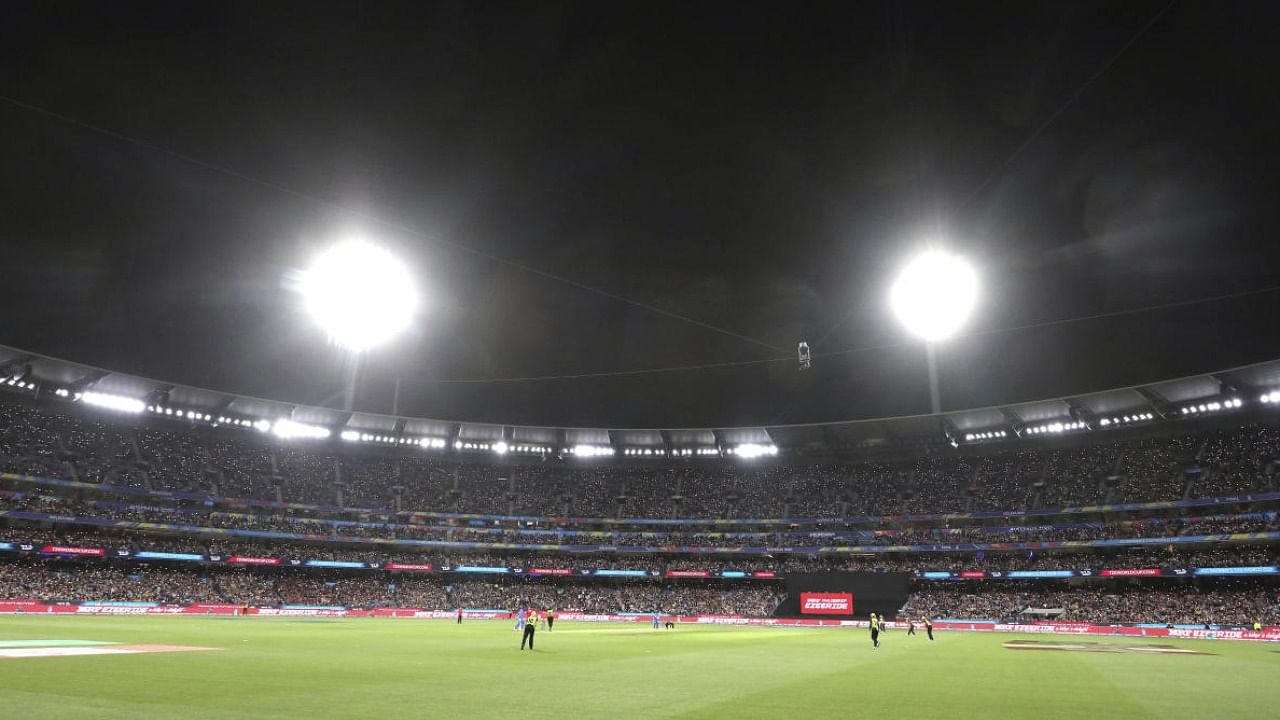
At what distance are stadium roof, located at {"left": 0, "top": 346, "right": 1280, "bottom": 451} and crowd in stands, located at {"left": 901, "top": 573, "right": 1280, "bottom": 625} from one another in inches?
711

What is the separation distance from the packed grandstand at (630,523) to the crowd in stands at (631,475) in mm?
244

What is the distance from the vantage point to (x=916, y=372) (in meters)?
61.4

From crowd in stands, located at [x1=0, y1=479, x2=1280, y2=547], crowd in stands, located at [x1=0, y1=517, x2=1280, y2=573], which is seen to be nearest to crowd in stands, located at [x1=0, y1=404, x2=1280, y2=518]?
crowd in stands, located at [x1=0, y1=479, x2=1280, y2=547]

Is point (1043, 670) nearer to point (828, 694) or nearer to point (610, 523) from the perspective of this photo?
point (828, 694)

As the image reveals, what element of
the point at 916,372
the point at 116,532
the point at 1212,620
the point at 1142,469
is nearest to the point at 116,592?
the point at 116,532

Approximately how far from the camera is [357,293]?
35312 mm

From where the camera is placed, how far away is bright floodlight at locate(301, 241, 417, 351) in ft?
108

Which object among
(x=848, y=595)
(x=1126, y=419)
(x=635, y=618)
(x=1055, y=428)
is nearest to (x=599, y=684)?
(x=635, y=618)

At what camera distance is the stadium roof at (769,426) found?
66.3m

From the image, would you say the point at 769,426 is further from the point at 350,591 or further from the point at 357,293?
the point at 357,293

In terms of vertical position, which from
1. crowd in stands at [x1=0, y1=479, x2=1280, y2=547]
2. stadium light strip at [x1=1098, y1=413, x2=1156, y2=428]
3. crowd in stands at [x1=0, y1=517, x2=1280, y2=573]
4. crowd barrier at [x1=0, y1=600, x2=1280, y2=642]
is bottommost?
crowd barrier at [x1=0, y1=600, x2=1280, y2=642]

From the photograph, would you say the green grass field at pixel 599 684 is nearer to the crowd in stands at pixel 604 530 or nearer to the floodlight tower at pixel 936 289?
the floodlight tower at pixel 936 289

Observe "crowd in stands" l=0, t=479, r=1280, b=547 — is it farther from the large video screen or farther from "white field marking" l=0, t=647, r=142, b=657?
"white field marking" l=0, t=647, r=142, b=657

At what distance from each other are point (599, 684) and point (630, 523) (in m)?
72.5
